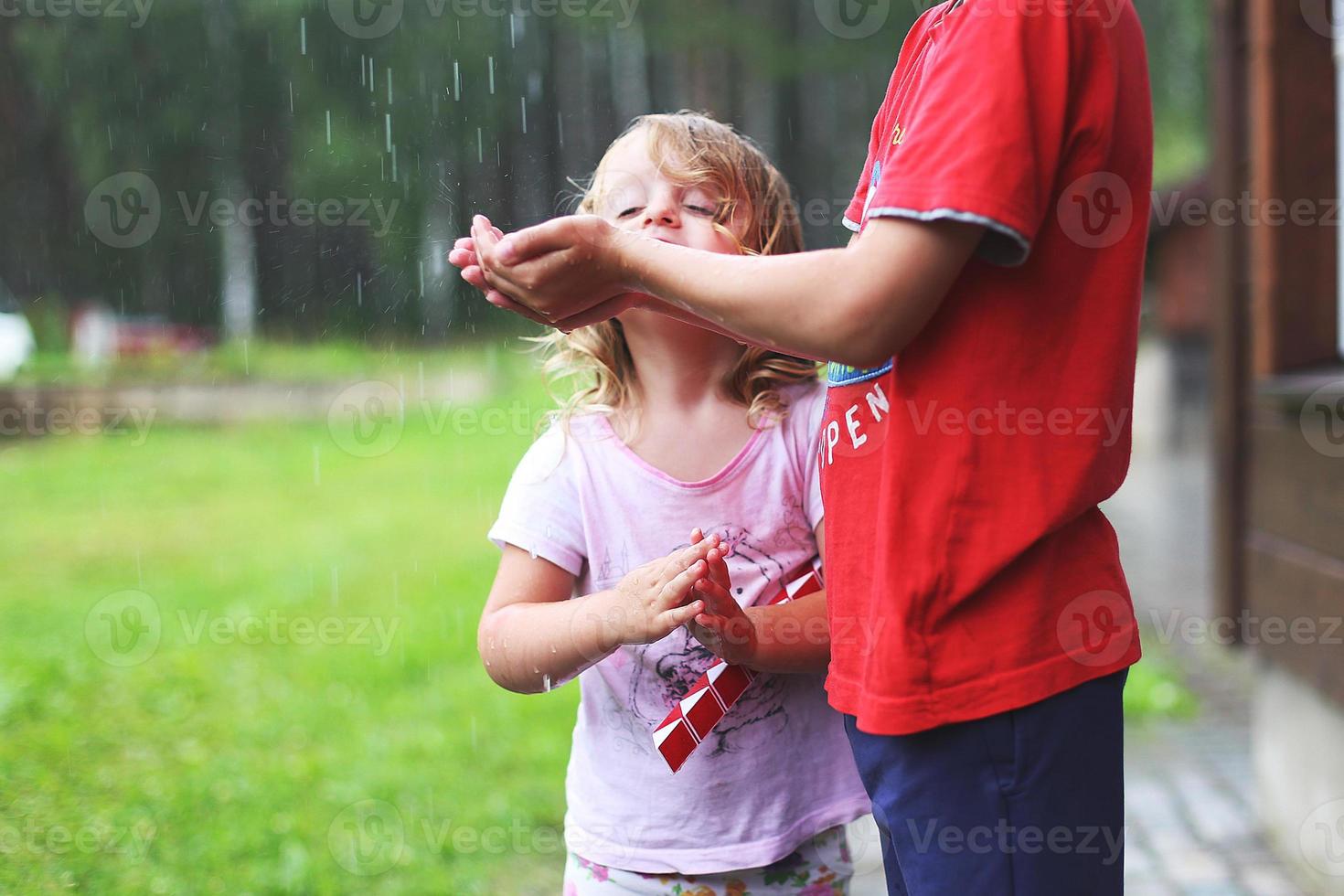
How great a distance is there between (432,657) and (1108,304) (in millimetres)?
5222

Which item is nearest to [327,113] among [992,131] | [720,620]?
[720,620]

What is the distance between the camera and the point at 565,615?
60.1 inches

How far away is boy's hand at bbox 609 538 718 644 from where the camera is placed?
140 cm

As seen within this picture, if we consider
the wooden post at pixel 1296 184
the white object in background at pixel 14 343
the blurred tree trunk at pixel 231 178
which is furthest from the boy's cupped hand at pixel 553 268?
the blurred tree trunk at pixel 231 178

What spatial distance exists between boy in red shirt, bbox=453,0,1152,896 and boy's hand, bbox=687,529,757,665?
0.21 meters

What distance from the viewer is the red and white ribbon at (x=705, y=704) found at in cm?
158

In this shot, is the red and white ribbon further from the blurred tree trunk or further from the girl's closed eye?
the blurred tree trunk

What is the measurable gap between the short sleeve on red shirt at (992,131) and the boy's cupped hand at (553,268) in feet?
0.95

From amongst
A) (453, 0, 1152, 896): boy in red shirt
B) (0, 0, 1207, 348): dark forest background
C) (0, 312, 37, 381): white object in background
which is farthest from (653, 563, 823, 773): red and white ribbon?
(0, 312, 37, 381): white object in background

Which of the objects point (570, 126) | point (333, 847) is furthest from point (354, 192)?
point (333, 847)

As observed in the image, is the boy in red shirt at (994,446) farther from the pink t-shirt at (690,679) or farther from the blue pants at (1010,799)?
the pink t-shirt at (690,679)

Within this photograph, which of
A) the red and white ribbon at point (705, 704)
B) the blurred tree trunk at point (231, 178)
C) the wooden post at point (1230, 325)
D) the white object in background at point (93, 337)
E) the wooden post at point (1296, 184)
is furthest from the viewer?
the blurred tree trunk at point (231, 178)

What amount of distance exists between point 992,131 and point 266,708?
491 centimetres

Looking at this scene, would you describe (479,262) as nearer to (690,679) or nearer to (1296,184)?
(690,679)
